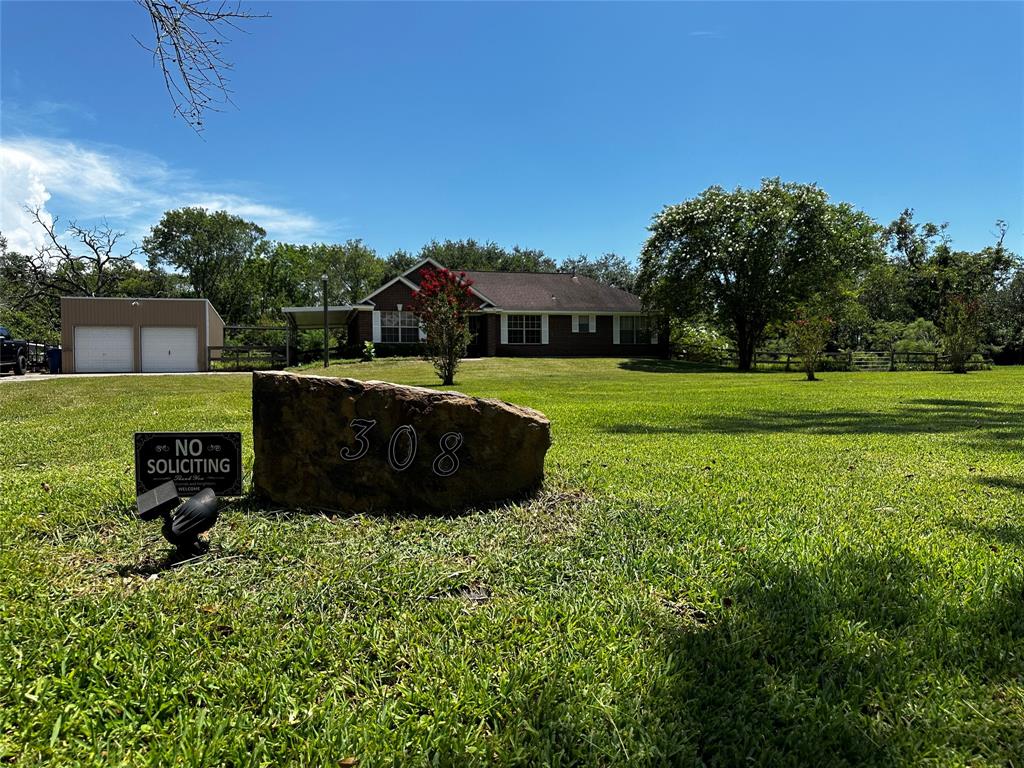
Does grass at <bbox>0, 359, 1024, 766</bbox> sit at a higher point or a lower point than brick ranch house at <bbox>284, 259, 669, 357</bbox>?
lower

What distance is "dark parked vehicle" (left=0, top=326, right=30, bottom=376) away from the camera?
2134 cm

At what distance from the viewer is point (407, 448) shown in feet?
12.9

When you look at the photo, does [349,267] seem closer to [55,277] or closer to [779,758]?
[55,277]

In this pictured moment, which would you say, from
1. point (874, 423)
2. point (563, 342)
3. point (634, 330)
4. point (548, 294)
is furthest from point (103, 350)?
point (874, 423)

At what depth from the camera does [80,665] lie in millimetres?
2195

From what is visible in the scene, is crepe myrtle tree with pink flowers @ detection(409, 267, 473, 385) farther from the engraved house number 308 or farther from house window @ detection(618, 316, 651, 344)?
house window @ detection(618, 316, 651, 344)

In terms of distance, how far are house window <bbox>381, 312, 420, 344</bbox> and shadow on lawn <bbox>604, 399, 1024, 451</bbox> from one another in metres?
22.0

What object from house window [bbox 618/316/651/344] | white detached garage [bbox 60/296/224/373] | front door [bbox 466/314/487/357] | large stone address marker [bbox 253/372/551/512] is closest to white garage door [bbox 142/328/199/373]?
white detached garage [bbox 60/296/224/373]

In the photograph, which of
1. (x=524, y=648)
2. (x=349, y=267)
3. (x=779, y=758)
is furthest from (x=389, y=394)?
(x=349, y=267)

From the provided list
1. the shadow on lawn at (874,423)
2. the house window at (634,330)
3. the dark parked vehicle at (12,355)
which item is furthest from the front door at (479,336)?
the shadow on lawn at (874,423)

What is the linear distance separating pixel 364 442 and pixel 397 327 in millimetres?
26241

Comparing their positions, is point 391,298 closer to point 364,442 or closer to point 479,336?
point 479,336

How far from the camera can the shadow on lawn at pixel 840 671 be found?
1899 mm

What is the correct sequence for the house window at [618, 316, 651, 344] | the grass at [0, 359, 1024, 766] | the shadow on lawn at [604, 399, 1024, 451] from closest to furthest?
the grass at [0, 359, 1024, 766]
the shadow on lawn at [604, 399, 1024, 451]
the house window at [618, 316, 651, 344]
